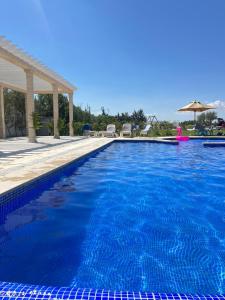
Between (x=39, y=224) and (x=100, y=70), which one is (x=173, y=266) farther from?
(x=100, y=70)

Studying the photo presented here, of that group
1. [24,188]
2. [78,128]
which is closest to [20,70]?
[78,128]

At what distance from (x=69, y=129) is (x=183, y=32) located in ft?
33.0

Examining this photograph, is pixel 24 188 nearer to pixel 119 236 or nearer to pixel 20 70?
pixel 119 236

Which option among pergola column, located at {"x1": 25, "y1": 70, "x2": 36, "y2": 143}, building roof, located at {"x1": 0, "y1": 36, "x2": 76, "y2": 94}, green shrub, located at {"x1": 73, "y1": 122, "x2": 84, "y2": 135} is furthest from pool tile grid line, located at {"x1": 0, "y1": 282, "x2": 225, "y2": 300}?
green shrub, located at {"x1": 73, "y1": 122, "x2": 84, "y2": 135}

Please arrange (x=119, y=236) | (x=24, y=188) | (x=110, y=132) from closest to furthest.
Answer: (x=119, y=236), (x=24, y=188), (x=110, y=132)

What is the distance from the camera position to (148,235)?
3.10 meters

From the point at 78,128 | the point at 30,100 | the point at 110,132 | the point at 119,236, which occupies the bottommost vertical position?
the point at 119,236

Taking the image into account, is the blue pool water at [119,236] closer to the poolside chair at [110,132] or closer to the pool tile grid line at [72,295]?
the pool tile grid line at [72,295]

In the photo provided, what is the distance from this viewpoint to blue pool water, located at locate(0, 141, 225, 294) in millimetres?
2236

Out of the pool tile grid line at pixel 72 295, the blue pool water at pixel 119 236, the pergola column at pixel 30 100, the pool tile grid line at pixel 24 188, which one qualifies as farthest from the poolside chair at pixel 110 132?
the pool tile grid line at pixel 72 295

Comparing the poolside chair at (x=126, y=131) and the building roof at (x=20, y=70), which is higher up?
the building roof at (x=20, y=70)

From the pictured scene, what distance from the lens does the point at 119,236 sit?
3080mm

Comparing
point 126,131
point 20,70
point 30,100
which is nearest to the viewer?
point 30,100

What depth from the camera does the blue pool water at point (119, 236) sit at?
7.34ft
